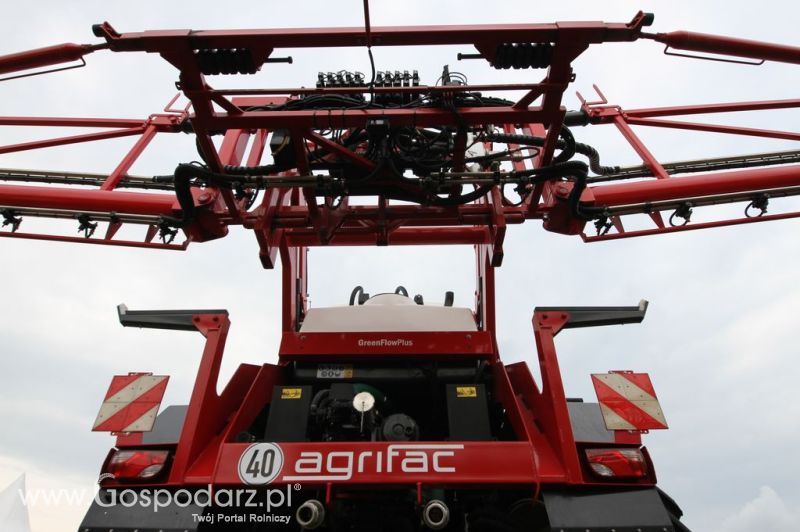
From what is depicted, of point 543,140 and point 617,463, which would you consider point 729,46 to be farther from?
point 617,463

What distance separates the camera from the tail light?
2.74 metres

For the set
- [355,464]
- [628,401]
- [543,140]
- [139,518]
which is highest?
[543,140]

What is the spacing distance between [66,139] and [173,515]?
A: 2850 mm

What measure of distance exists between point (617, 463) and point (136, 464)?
2.24 metres

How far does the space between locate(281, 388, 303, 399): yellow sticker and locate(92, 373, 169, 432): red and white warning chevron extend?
615mm

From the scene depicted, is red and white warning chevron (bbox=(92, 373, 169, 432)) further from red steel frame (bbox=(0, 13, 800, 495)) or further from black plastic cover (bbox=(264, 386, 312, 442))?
black plastic cover (bbox=(264, 386, 312, 442))

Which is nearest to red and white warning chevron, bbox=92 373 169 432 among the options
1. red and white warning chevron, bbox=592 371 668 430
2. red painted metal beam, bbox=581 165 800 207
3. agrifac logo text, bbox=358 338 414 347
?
agrifac logo text, bbox=358 338 414 347

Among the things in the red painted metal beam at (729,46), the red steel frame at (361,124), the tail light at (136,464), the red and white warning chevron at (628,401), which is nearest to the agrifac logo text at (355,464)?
the tail light at (136,464)

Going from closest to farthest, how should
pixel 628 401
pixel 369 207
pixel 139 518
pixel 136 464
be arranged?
pixel 139 518, pixel 136 464, pixel 628 401, pixel 369 207

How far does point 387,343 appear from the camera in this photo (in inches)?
144

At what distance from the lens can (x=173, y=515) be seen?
2549 mm

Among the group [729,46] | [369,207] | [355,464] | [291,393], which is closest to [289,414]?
[291,393]

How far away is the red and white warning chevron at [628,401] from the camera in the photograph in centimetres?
285

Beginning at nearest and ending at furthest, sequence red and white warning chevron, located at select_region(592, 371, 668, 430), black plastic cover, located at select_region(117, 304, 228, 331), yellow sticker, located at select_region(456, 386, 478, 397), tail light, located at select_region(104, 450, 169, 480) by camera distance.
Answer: tail light, located at select_region(104, 450, 169, 480) → red and white warning chevron, located at select_region(592, 371, 668, 430) → yellow sticker, located at select_region(456, 386, 478, 397) → black plastic cover, located at select_region(117, 304, 228, 331)
